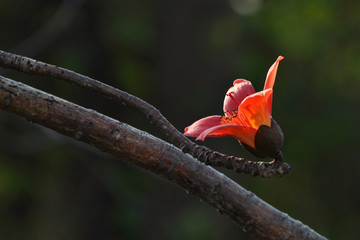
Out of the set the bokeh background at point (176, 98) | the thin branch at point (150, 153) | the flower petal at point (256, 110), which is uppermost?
the flower petal at point (256, 110)

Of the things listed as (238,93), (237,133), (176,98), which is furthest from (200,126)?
(176,98)

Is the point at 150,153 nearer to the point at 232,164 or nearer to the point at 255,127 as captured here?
the point at 232,164

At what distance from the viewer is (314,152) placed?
845 centimetres

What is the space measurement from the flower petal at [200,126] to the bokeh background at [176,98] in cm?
519

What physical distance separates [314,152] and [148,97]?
8.93 ft

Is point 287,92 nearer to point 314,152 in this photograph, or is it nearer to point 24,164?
point 314,152

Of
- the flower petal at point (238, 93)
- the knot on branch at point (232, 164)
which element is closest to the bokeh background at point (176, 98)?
the flower petal at point (238, 93)

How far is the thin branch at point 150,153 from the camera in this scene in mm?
1074

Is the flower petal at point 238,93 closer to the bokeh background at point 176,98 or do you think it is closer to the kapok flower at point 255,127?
the kapok flower at point 255,127

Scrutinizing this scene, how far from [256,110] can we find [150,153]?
0.29 meters

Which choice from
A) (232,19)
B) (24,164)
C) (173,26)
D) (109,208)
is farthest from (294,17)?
(24,164)

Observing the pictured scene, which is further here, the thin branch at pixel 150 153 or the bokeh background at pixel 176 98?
the bokeh background at pixel 176 98

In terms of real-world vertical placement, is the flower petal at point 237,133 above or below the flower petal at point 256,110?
below

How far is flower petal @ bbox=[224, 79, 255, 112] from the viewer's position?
1.38 meters
